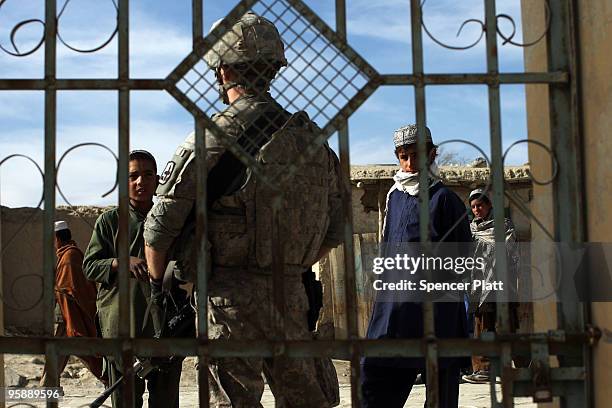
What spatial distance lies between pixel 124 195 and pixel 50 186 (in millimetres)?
227

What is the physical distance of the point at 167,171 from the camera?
13.2 feet

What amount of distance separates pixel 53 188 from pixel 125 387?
2.14ft

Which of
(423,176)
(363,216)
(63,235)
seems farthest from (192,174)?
(363,216)

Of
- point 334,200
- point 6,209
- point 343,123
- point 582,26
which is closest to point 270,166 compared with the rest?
point 334,200

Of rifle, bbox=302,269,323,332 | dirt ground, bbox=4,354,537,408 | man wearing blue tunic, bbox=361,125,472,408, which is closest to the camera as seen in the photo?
rifle, bbox=302,269,323,332

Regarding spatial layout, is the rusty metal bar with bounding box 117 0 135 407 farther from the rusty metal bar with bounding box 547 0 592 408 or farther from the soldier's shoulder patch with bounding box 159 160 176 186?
the rusty metal bar with bounding box 547 0 592 408

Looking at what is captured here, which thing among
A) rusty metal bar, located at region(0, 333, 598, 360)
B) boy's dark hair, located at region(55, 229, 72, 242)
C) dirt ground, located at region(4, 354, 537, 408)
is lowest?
dirt ground, located at region(4, 354, 537, 408)

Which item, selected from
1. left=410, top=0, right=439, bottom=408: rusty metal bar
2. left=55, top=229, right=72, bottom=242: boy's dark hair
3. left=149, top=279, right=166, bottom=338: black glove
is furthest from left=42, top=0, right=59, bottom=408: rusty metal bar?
left=55, top=229, right=72, bottom=242: boy's dark hair

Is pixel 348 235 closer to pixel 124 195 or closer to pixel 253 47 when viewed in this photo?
pixel 124 195

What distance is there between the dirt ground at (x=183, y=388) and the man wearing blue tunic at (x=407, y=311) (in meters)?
2.14

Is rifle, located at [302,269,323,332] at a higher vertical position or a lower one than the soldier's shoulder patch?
lower

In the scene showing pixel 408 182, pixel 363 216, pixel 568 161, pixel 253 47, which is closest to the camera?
pixel 568 161

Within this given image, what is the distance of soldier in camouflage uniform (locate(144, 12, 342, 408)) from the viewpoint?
4.01 meters

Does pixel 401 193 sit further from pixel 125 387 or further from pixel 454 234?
pixel 125 387
